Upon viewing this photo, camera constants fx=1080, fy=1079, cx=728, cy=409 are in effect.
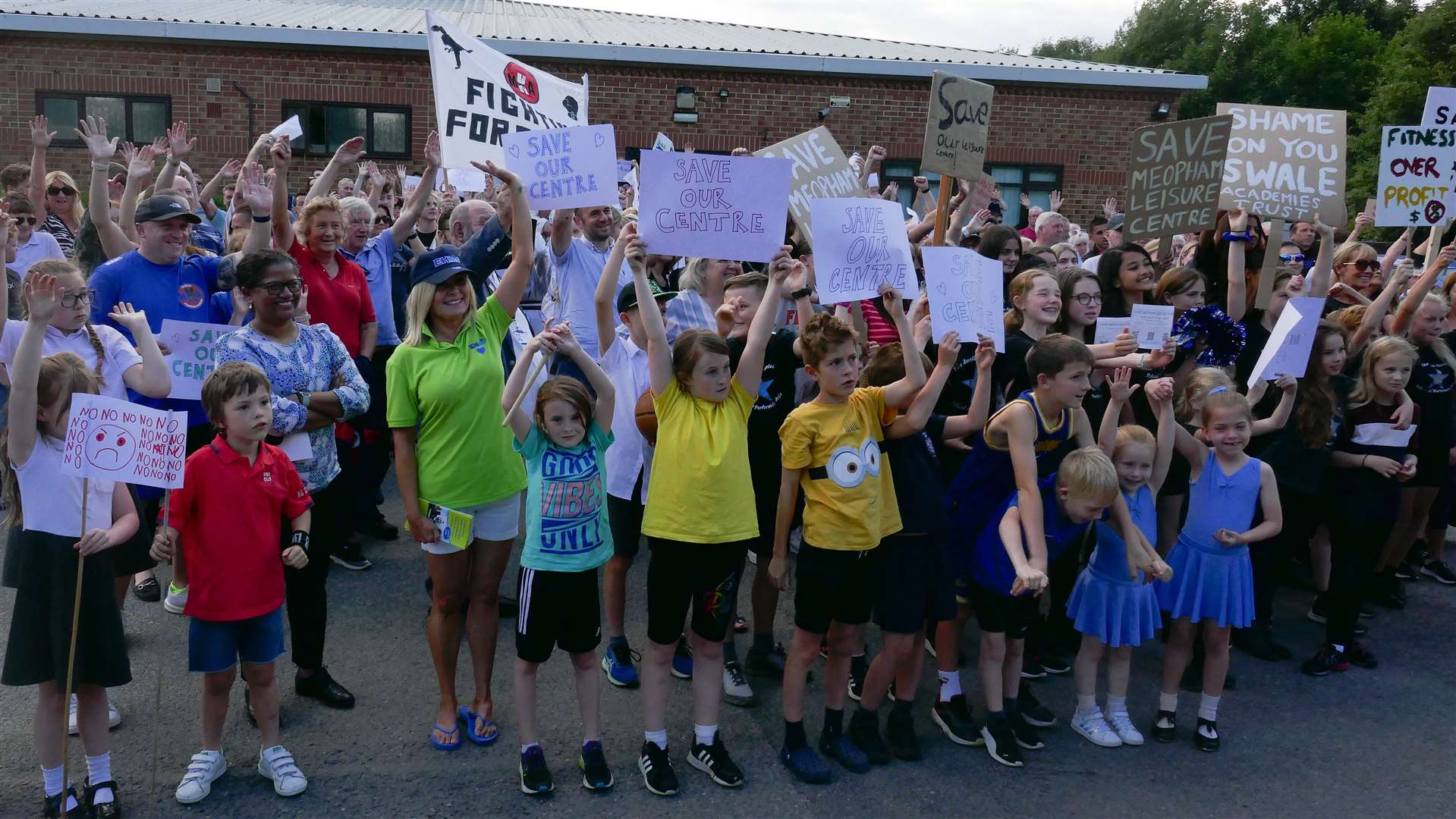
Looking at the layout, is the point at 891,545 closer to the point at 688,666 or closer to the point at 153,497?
the point at 688,666

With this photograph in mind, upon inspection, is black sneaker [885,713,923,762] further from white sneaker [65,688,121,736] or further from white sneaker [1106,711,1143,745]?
white sneaker [65,688,121,736]

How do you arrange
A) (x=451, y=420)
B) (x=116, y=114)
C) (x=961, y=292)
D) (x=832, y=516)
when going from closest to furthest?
(x=832, y=516), (x=451, y=420), (x=961, y=292), (x=116, y=114)

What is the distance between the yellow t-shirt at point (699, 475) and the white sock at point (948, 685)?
44.7 inches

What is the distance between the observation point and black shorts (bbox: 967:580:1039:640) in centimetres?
438

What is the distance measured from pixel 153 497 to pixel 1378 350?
6.14 metres

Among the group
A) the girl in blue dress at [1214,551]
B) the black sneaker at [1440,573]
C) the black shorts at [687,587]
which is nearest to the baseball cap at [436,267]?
the black shorts at [687,587]

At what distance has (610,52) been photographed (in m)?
18.1

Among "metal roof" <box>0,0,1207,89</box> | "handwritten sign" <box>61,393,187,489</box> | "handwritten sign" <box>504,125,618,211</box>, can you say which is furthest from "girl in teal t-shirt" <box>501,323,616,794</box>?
"metal roof" <box>0,0,1207,89</box>

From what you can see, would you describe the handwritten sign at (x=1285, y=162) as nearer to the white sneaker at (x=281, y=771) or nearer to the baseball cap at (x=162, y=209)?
the baseball cap at (x=162, y=209)

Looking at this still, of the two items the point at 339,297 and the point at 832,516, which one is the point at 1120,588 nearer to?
the point at 832,516

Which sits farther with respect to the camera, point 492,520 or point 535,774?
point 492,520

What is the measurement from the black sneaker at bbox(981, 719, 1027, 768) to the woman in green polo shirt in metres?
1.98

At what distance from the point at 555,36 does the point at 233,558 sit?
16.9 m

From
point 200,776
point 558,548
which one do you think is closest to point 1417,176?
point 558,548
